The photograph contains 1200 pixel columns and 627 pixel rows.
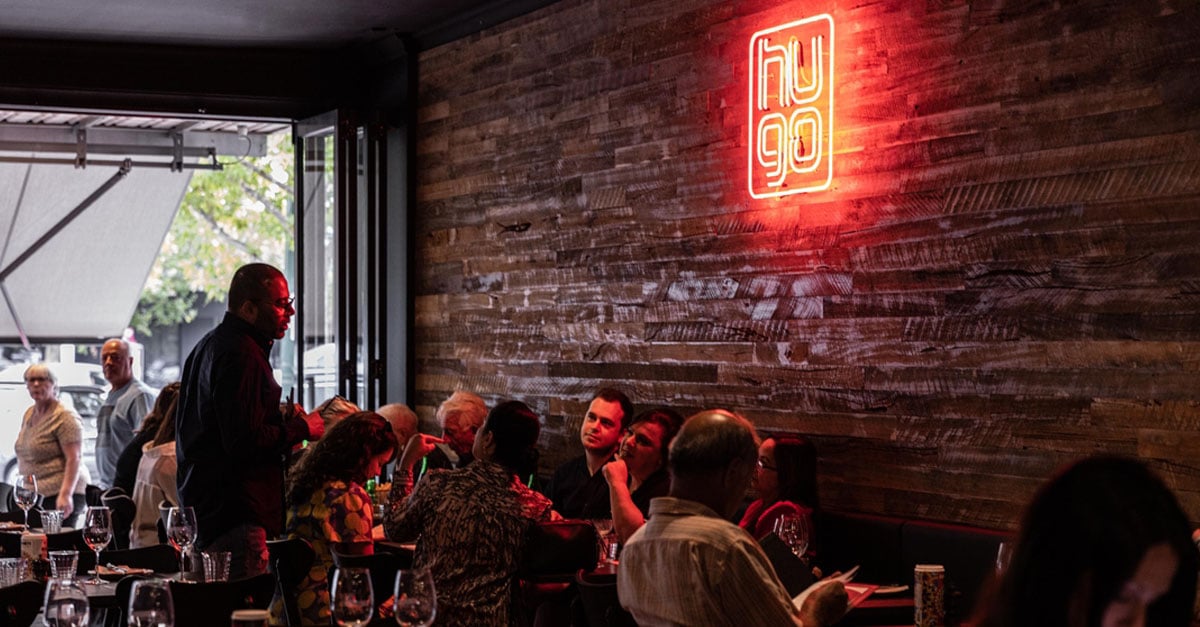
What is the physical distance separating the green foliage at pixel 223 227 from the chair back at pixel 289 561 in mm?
13281

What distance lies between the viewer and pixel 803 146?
18.6ft

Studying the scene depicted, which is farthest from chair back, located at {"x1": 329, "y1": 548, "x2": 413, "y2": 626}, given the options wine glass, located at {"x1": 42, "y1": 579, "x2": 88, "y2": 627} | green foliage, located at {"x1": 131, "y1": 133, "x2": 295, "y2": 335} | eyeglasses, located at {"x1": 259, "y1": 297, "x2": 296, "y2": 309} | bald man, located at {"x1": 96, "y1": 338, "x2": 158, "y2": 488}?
green foliage, located at {"x1": 131, "y1": 133, "x2": 295, "y2": 335}

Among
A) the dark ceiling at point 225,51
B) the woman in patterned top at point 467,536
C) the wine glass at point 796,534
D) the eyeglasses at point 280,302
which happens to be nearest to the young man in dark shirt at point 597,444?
the eyeglasses at point 280,302

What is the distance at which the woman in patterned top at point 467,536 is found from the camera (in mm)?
4547

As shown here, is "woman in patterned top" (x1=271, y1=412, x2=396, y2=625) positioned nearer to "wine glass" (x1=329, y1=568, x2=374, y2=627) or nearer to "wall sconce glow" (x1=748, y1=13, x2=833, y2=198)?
"wall sconce glow" (x1=748, y1=13, x2=833, y2=198)

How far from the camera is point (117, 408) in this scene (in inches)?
345

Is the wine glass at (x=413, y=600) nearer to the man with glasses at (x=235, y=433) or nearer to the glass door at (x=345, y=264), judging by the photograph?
A: the man with glasses at (x=235, y=433)

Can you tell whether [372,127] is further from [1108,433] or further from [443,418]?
[1108,433]

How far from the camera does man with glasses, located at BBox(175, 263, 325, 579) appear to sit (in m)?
5.53

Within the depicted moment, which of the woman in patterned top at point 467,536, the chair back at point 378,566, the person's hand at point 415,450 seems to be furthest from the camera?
the person's hand at point 415,450

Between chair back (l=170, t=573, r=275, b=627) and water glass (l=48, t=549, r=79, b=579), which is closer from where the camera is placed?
chair back (l=170, t=573, r=275, b=627)

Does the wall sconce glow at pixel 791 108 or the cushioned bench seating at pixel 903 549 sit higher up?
the wall sconce glow at pixel 791 108

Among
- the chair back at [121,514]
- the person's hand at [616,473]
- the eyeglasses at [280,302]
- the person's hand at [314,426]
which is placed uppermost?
the eyeglasses at [280,302]

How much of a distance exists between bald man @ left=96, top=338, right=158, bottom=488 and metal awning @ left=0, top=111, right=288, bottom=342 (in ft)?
5.92
